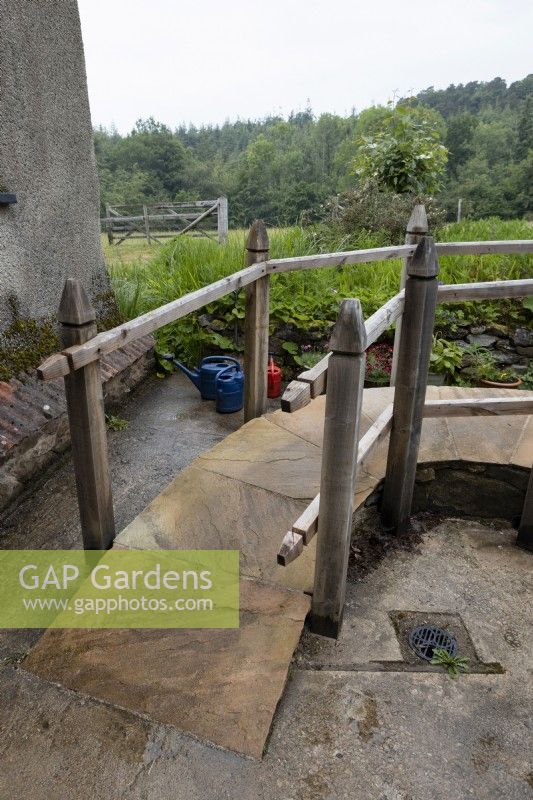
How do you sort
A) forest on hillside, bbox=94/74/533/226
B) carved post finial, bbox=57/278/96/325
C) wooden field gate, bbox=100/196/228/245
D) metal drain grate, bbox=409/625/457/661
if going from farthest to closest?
1. forest on hillside, bbox=94/74/533/226
2. wooden field gate, bbox=100/196/228/245
3. metal drain grate, bbox=409/625/457/661
4. carved post finial, bbox=57/278/96/325

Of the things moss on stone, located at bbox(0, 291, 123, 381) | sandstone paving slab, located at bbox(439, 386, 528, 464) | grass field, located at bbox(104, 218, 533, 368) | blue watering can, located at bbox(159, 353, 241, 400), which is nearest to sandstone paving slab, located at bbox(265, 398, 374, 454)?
sandstone paving slab, located at bbox(439, 386, 528, 464)

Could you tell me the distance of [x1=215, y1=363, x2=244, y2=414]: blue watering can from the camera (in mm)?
4444

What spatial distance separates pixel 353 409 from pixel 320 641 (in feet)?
3.34

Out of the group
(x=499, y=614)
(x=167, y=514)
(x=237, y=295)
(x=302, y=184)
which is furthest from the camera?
(x=302, y=184)

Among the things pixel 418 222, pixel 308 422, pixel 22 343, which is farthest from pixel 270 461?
pixel 418 222

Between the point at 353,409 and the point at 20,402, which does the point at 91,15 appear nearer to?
the point at 20,402

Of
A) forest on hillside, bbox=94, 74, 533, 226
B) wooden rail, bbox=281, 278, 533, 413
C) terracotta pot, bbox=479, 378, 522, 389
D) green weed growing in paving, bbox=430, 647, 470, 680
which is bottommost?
green weed growing in paving, bbox=430, 647, 470, 680

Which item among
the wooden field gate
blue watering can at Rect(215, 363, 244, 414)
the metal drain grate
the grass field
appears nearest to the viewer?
the metal drain grate

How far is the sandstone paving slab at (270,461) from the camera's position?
107 inches

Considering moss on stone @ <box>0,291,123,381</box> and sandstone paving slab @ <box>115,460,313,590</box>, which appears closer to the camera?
sandstone paving slab @ <box>115,460,313,590</box>

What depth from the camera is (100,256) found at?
4301mm

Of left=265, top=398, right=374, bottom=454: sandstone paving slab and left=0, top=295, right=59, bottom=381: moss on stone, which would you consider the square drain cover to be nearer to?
left=265, top=398, right=374, bottom=454: sandstone paving slab

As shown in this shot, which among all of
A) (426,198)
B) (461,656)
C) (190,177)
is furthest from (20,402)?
(190,177)

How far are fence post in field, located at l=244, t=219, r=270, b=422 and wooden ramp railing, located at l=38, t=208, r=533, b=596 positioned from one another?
0.01 meters
